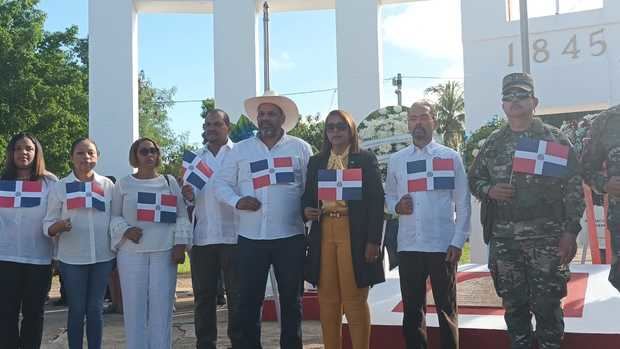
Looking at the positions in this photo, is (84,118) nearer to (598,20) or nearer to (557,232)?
(598,20)

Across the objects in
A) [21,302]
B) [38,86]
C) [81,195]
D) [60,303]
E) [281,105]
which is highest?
[38,86]

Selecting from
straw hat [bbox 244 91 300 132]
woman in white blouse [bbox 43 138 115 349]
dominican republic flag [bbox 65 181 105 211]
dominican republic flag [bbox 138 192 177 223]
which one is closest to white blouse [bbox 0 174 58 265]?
woman in white blouse [bbox 43 138 115 349]

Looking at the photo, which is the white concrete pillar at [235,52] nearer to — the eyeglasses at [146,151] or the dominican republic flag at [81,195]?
the eyeglasses at [146,151]

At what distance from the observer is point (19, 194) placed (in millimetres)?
4441

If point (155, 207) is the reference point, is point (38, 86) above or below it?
above

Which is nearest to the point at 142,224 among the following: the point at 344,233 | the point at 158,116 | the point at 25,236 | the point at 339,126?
the point at 25,236

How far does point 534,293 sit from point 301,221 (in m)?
1.51

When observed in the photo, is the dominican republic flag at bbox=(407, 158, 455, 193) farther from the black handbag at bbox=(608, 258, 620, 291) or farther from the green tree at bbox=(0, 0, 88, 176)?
the green tree at bbox=(0, 0, 88, 176)

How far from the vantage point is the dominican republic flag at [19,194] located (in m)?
4.43

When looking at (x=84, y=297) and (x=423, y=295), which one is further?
(x=84, y=297)

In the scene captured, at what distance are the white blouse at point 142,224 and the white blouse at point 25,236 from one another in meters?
0.49

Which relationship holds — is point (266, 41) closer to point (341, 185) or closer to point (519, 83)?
point (341, 185)

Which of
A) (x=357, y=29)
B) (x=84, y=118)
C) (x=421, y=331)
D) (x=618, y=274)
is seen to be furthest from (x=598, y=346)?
(x=84, y=118)

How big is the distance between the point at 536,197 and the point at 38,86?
72.4ft
